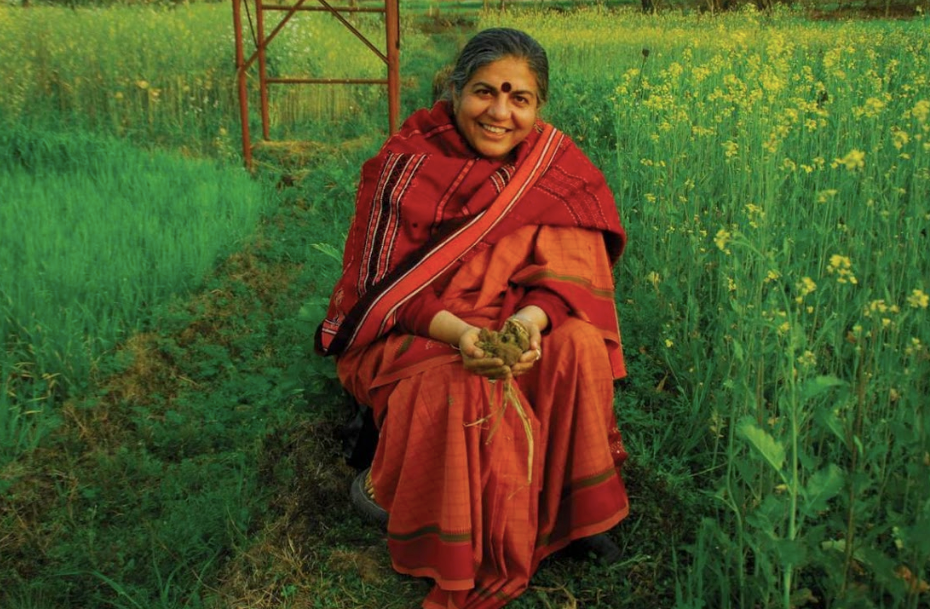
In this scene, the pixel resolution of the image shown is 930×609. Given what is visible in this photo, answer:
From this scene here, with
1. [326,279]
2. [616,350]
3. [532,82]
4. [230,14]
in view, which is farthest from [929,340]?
[230,14]

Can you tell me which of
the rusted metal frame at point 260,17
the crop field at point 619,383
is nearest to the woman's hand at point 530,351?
the crop field at point 619,383

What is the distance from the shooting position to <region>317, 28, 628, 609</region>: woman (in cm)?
212

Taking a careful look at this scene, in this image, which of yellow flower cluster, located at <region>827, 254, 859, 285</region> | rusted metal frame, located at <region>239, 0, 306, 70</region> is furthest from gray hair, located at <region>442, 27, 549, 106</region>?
rusted metal frame, located at <region>239, 0, 306, 70</region>

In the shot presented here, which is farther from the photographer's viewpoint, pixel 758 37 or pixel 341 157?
pixel 758 37

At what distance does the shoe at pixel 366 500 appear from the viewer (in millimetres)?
2457

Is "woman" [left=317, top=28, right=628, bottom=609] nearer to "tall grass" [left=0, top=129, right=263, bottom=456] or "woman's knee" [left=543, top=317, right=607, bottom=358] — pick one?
"woman's knee" [left=543, top=317, right=607, bottom=358]

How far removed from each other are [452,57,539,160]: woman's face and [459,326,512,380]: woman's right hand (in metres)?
0.60

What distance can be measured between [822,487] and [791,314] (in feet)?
1.68

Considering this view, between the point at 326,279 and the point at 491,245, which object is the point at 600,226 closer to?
the point at 491,245

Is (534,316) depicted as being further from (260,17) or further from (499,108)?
(260,17)

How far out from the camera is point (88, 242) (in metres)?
4.19

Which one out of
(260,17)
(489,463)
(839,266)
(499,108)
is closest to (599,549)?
(489,463)

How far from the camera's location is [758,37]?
26.3 ft

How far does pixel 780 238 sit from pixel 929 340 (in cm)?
122
